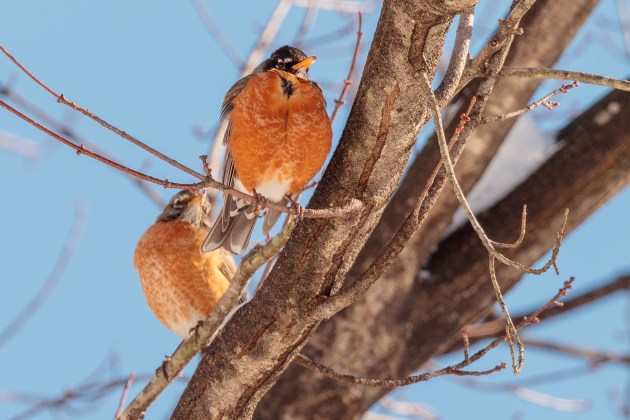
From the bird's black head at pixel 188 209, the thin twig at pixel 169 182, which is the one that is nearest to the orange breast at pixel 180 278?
the bird's black head at pixel 188 209

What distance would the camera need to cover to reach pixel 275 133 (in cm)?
354

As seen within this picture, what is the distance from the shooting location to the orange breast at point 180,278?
456cm

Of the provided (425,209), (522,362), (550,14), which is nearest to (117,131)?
(425,209)

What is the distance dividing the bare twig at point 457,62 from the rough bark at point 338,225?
10 centimetres

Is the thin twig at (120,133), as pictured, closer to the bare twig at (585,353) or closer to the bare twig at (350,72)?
the bare twig at (350,72)

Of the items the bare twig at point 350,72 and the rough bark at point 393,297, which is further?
the rough bark at point 393,297

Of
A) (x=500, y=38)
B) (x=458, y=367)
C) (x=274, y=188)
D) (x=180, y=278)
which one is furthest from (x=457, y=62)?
(x=180, y=278)

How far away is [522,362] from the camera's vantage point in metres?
2.40

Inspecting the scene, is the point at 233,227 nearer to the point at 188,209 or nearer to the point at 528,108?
the point at 188,209

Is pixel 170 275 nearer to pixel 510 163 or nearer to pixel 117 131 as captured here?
pixel 510 163

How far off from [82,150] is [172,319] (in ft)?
8.53

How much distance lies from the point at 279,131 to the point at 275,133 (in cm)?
2

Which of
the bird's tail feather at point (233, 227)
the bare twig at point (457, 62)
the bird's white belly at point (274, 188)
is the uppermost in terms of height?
the bird's tail feather at point (233, 227)

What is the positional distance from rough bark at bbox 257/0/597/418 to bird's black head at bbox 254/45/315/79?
981 mm
